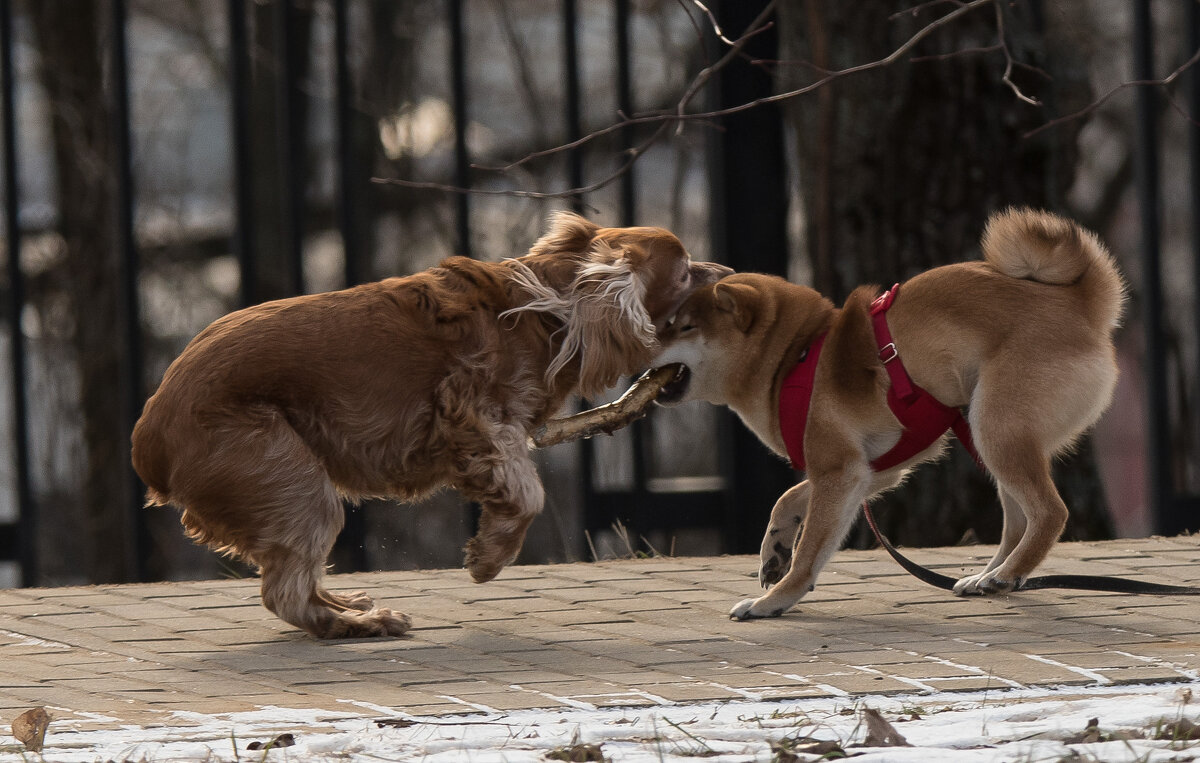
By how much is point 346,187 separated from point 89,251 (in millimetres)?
5298

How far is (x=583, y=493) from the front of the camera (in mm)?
5984

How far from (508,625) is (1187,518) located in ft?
10.4

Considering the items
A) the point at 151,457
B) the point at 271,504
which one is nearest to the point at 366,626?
the point at 271,504

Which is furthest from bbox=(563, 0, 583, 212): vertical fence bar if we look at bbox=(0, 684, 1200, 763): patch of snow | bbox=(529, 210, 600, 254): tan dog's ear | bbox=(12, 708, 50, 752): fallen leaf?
bbox=(12, 708, 50, 752): fallen leaf

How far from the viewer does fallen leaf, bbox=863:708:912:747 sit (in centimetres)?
289

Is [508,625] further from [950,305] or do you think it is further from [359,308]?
[950,305]

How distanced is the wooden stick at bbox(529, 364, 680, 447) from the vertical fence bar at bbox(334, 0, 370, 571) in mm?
1150

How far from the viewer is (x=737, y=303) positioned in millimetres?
4887

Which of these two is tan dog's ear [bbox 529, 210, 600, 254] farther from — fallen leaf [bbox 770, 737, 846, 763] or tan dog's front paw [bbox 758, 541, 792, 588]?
fallen leaf [bbox 770, 737, 846, 763]

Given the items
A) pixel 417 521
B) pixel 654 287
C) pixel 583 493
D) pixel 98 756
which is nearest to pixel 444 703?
pixel 98 756

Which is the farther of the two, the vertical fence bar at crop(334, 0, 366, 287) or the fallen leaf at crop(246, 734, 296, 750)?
the vertical fence bar at crop(334, 0, 366, 287)

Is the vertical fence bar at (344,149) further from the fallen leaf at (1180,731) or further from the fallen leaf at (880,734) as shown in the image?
the fallen leaf at (1180,731)

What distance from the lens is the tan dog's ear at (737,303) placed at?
16.0 ft

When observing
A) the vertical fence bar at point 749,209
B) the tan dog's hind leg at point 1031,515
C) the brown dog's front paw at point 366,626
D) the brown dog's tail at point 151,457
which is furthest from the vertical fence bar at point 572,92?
the brown dog's tail at point 151,457
